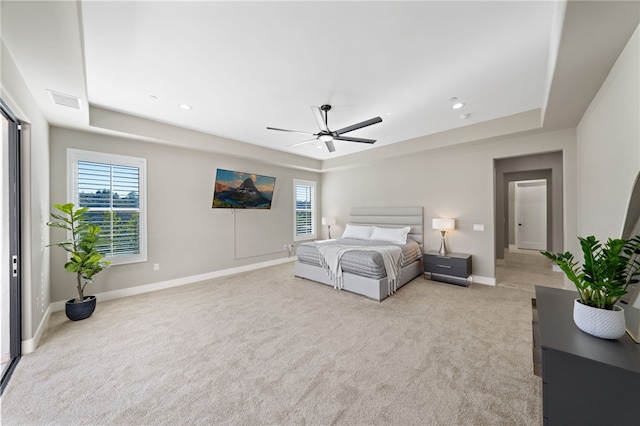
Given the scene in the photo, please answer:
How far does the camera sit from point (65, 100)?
8.68ft

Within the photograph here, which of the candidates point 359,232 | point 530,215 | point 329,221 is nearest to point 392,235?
point 359,232

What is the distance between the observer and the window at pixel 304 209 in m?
6.65

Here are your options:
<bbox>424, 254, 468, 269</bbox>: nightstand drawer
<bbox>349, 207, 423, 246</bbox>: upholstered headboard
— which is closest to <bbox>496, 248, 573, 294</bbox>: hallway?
<bbox>424, 254, 468, 269</bbox>: nightstand drawer

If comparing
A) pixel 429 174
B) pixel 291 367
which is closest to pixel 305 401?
pixel 291 367

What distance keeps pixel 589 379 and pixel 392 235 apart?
4.01m

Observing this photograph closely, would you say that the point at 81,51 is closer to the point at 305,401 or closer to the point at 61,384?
the point at 61,384

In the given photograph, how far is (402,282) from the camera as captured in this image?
421 centimetres

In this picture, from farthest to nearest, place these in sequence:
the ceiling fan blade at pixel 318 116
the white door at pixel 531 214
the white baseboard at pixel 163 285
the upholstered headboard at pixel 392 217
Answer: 1. the white door at pixel 531 214
2. the upholstered headboard at pixel 392 217
3. the white baseboard at pixel 163 285
4. the ceiling fan blade at pixel 318 116

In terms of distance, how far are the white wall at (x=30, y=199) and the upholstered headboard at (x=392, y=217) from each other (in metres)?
5.48

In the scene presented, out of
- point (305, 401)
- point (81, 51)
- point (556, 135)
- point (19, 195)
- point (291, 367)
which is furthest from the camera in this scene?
point (556, 135)

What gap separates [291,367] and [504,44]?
11.2 feet

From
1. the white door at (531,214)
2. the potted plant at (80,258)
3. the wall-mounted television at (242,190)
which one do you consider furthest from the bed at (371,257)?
the white door at (531,214)

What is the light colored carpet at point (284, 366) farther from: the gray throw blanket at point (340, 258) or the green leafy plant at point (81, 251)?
the green leafy plant at point (81, 251)

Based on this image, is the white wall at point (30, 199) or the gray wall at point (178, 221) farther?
the gray wall at point (178, 221)
